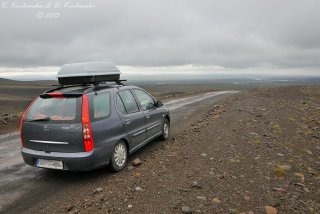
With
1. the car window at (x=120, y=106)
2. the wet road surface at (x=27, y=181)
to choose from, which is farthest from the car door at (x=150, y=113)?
the car window at (x=120, y=106)

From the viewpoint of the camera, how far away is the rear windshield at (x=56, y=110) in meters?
4.87

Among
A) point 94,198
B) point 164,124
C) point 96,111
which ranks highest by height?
point 96,111

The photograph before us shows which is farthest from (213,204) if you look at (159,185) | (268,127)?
(268,127)

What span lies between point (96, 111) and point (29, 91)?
376 feet

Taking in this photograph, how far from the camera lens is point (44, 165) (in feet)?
16.2

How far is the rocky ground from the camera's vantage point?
3.87 meters

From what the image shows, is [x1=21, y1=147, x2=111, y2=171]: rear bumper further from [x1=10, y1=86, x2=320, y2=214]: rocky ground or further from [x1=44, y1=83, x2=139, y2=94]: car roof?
→ [x1=44, y1=83, x2=139, y2=94]: car roof

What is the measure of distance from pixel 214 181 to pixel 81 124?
8.38ft

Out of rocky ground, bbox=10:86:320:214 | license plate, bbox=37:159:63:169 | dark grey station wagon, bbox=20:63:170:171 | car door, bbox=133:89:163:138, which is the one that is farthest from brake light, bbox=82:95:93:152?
car door, bbox=133:89:163:138

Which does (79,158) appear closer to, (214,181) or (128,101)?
(128,101)

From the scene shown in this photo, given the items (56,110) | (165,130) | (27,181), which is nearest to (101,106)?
(56,110)

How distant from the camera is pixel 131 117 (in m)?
5.93

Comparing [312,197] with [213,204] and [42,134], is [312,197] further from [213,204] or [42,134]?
[42,134]

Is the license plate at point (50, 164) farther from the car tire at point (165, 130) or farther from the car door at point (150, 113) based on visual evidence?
the car tire at point (165, 130)
